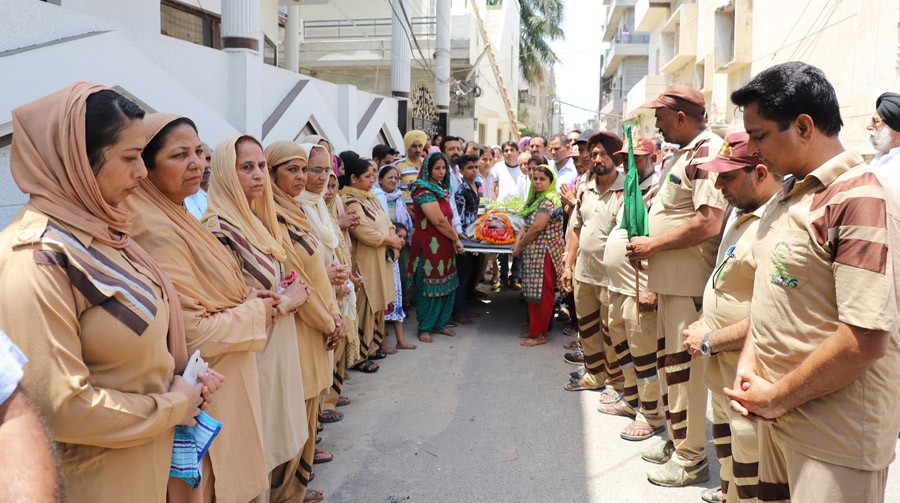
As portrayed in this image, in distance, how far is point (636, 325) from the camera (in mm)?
4160

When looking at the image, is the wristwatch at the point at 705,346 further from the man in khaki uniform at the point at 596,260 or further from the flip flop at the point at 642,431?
the man in khaki uniform at the point at 596,260

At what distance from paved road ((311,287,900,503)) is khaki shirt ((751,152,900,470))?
5.87ft

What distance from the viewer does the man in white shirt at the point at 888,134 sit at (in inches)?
180

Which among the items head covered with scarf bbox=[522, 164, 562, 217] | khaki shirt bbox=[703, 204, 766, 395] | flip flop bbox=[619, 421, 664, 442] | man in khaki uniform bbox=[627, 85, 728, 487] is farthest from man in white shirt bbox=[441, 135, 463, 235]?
khaki shirt bbox=[703, 204, 766, 395]

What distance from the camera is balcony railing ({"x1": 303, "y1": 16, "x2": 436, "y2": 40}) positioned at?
17953 millimetres

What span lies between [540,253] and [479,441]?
267cm

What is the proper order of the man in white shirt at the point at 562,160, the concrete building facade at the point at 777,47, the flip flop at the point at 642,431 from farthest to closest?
the concrete building facade at the point at 777,47
the man in white shirt at the point at 562,160
the flip flop at the point at 642,431

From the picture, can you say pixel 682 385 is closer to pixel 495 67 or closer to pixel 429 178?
pixel 429 178

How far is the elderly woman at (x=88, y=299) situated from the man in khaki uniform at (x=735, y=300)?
194 centimetres

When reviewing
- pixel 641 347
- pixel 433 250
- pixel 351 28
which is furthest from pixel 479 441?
pixel 351 28

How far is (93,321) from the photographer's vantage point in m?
1.71

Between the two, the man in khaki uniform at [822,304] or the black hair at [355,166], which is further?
the black hair at [355,166]

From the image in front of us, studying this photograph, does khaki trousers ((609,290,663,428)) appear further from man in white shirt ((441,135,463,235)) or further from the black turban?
man in white shirt ((441,135,463,235))

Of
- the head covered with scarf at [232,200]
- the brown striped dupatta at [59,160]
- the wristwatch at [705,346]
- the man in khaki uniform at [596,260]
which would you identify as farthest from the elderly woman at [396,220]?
the brown striped dupatta at [59,160]
